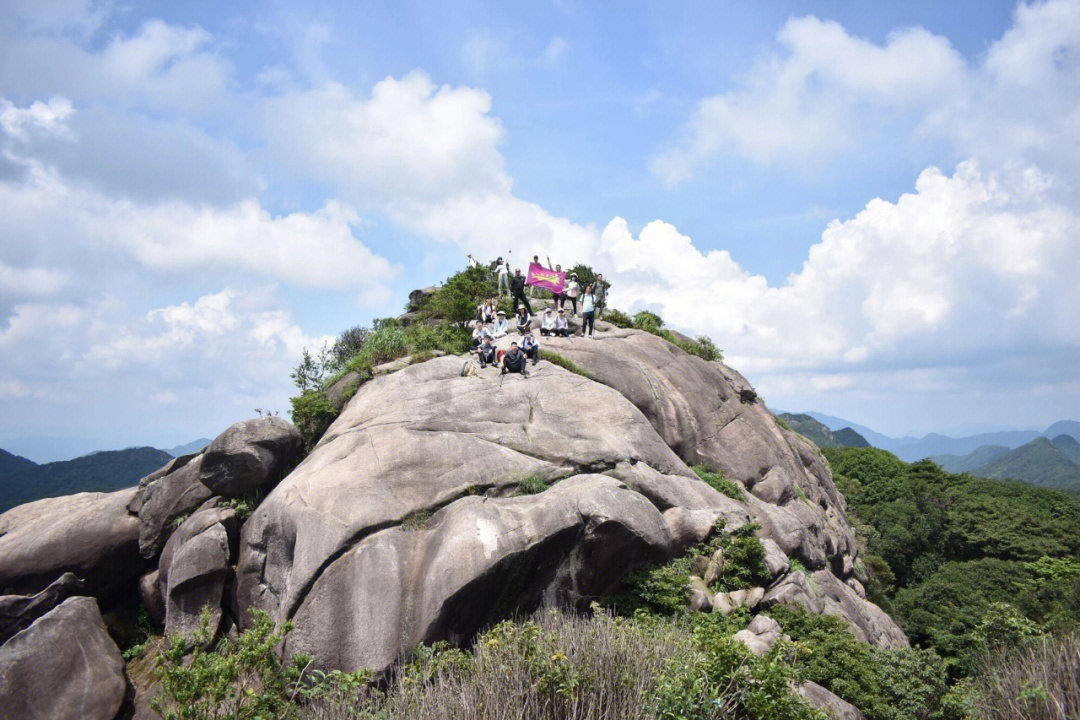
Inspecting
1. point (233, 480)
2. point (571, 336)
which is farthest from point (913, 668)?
point (233, 480)

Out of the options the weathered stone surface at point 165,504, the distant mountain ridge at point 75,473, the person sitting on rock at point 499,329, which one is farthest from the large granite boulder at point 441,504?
the distant mountain ridge at point 75,473

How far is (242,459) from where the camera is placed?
17.9 meters

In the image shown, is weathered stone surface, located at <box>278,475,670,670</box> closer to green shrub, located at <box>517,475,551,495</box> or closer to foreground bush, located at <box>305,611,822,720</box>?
green shrub, located at <box>517,475,551,495</box>

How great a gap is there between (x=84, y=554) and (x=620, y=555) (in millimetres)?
15815

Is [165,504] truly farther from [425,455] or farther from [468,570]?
[468,570]

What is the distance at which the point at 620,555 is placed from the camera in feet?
47.2

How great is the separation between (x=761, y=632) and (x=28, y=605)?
60.2 ft

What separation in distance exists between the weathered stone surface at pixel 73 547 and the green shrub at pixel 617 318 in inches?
807

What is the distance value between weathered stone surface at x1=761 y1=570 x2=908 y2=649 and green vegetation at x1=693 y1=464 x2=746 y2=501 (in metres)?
3.29

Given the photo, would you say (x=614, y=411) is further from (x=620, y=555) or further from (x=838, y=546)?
(x=838, y=546)

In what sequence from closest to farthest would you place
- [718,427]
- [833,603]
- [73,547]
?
[833,603] < [73,547] < [718,427]

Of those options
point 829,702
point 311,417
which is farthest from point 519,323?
point 829,702

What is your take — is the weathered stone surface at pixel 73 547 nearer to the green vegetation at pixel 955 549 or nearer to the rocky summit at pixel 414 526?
the rocky summit at pixel 414 526

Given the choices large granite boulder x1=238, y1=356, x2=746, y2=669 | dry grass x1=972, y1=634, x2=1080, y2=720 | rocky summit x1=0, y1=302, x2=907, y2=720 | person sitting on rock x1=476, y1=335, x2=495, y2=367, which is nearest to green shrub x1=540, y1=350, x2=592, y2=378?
rocky summit x1=0, y1=302, x2=907, y2=720
